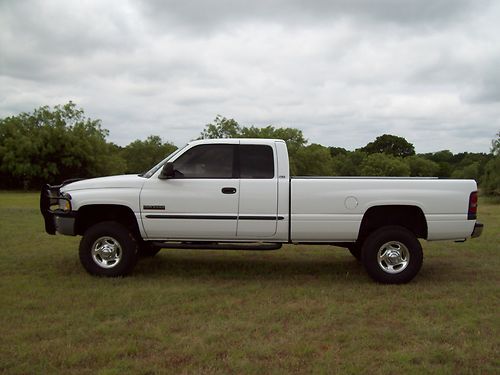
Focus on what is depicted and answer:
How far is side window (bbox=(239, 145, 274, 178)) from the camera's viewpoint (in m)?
7.27

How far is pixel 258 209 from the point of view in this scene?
7105 mm

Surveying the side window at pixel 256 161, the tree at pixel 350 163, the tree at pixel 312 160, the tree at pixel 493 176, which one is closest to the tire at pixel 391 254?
the side window at pixel 256 161

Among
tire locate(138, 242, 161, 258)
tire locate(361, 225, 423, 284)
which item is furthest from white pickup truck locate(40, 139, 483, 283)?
tire locate(138, 242, 161, 258)

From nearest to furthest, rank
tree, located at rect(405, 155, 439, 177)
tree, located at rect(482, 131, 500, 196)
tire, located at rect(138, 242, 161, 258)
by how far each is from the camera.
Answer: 1. tire, located at rect(138, 242, 161, 258)
2. tree, located at rect(482, 131, 500, 196)
3. tree, located at rect(405, 155, 439, 177)

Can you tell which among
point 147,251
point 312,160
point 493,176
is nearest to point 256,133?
point 312,160

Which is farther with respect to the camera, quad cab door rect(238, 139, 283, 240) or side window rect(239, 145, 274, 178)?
side window rect(239, 145, 274, 178)

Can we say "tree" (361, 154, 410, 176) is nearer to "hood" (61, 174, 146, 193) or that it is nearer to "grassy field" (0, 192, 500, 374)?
"grassy field" (0, 192, 500, 374)

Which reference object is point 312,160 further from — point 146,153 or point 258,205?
point 258,205

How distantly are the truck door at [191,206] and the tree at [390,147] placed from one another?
315ft

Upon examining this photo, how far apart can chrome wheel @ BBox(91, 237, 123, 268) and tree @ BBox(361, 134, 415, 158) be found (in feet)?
316

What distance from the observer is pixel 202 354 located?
4484 mm

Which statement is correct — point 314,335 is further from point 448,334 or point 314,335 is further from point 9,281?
point 9,281

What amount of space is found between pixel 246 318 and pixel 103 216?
3.03m

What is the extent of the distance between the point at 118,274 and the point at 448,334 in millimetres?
4154
